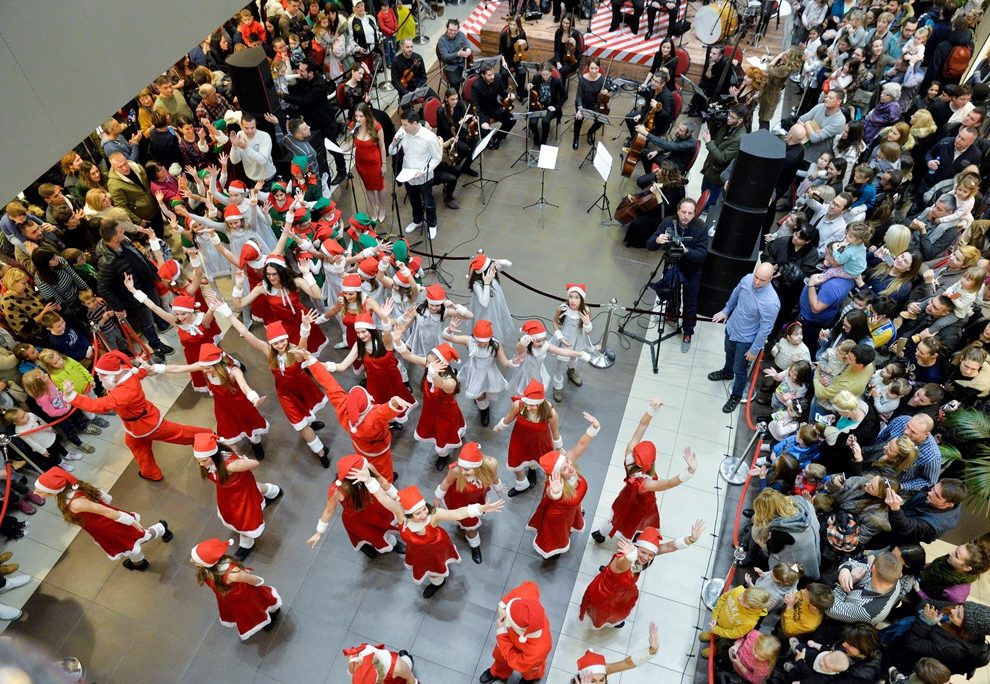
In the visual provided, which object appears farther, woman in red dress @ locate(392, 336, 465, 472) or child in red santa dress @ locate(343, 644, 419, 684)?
woman in red dress @ locate(392, 336, 465, 472)

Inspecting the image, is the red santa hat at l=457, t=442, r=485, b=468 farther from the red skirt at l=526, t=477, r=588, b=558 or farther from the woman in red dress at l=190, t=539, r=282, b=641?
the woman in red dress at l=190, t=539, r=282, b=641

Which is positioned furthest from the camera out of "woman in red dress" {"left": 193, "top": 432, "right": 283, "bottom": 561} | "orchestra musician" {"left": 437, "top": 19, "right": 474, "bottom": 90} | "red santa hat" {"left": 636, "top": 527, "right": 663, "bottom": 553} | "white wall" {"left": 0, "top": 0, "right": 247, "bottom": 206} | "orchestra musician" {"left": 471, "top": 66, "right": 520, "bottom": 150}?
"orchestra musician" {"left": 437, "top": 19, "right": 474, "bottom": 90}

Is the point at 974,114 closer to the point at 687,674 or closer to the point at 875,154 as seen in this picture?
the point at 875,154

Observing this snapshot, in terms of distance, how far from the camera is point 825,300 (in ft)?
21.9

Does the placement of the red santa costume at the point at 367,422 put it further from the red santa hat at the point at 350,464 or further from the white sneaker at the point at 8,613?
the white sneaker at the point at 8,613

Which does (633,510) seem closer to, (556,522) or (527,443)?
(556,522)

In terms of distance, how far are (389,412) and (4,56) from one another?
3.90m

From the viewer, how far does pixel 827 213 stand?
725cm

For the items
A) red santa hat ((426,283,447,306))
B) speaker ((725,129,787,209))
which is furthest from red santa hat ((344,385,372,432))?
speaker ((725,129,787,209))

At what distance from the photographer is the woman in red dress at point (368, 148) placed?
8.65 meters

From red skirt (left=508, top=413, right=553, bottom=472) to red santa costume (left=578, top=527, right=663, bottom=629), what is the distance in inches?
49.2

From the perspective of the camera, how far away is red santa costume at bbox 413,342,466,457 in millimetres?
6004

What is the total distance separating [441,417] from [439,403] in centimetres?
20

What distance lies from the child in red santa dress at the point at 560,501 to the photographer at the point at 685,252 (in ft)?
8.82
